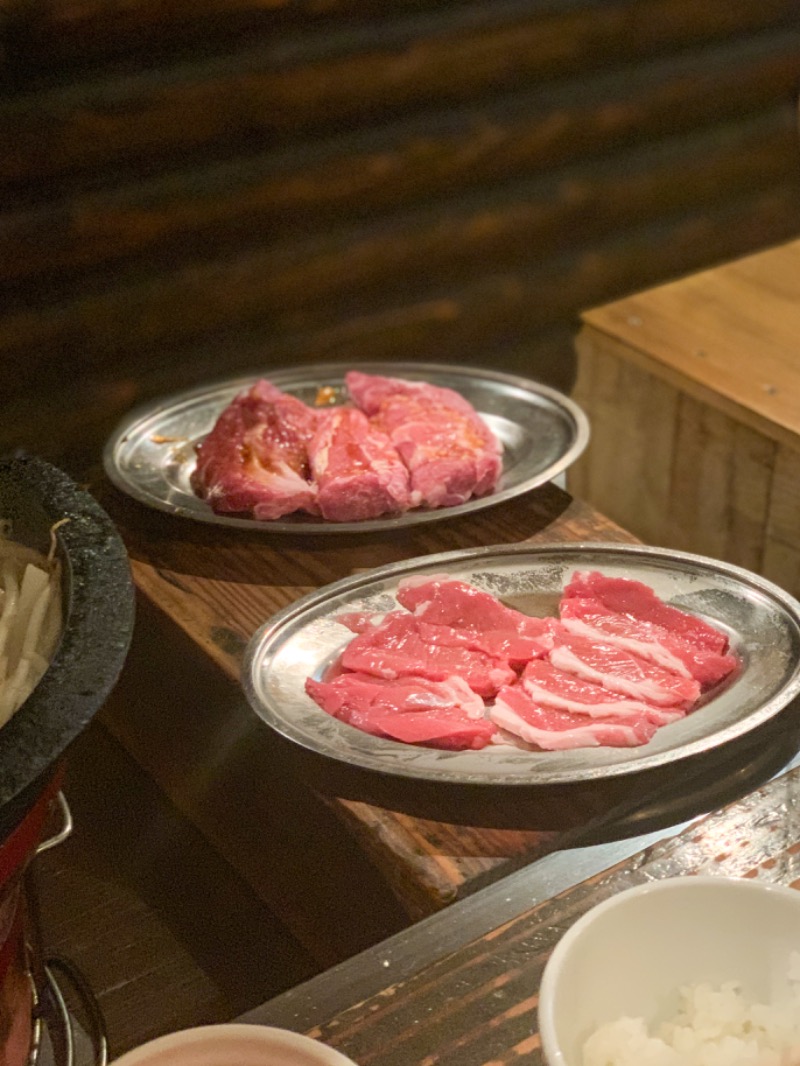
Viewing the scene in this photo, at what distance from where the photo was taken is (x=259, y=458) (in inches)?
83.7

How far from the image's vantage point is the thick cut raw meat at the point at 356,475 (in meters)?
2.02

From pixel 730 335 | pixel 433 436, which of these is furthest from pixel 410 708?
pixel 730 335

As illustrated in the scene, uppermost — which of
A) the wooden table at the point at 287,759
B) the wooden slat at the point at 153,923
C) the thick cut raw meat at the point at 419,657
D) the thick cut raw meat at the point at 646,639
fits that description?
the thick cut raw meat at the point at 646,639

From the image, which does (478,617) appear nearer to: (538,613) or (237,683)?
(538,613)

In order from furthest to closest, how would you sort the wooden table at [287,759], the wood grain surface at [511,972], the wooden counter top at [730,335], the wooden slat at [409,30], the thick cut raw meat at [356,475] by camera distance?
the wooden slat at [409,30], the wooden counter top at [730,335], the thick cut raw meat at [356,475], the wooden table at [287,759], the wood grain surface at [511,972]

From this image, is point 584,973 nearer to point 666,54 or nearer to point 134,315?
point 134,315

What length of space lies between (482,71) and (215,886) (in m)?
2.58

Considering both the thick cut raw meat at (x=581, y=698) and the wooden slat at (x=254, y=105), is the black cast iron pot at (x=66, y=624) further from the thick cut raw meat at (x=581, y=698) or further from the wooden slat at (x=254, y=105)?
the wooden slat at (x=254, y=105)

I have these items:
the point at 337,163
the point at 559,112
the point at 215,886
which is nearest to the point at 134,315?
the point at 337,163

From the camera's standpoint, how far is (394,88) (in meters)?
3.38

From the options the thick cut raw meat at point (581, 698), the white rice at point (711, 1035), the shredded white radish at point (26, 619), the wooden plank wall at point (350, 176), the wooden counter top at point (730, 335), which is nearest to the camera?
the white rice at point (711, 1035)

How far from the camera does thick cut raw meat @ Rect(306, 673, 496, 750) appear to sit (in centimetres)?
153

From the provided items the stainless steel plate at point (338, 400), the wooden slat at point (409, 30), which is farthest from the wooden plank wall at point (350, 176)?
the stainless steel plate at point (338, 400)

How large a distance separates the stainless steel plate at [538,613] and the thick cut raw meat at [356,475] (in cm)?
18
